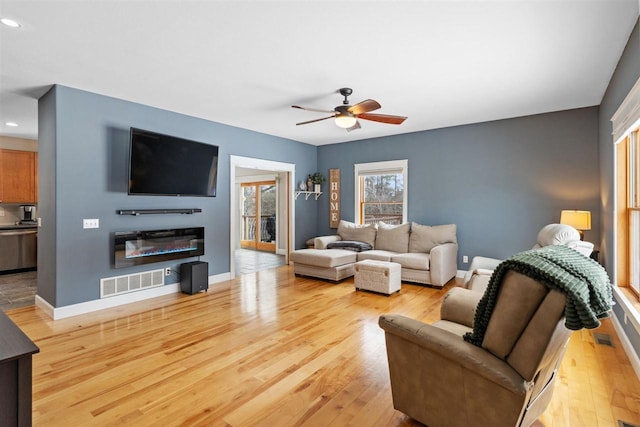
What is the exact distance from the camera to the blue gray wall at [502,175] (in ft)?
15.3

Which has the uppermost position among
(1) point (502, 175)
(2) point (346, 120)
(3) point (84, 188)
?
(2) point (346, 120)

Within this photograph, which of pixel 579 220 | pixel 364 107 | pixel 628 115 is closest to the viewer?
pixel 628 115

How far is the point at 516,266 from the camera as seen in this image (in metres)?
1.46

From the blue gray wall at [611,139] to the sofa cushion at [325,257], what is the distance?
336 cm

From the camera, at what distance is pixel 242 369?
100 inches

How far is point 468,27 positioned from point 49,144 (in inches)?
179

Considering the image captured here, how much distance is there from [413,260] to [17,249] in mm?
7304

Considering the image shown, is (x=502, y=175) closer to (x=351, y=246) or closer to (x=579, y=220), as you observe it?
(x=579, y=220)

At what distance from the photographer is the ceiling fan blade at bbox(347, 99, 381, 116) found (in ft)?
11.2

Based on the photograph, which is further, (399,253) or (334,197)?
(334,197)

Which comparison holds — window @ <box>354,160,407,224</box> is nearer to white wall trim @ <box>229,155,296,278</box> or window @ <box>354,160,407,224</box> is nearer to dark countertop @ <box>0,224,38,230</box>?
white wall trim @ <box>229,155,296,278</box>

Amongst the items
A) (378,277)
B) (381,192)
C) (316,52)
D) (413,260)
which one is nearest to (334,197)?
(381,192)

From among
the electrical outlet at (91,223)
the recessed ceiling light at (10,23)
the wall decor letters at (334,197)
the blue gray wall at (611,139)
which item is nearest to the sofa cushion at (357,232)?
the wall decor letters at (334,197)

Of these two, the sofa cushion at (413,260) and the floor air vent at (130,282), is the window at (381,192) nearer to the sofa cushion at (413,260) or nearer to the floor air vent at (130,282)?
the sofa cushion at (413,260)
